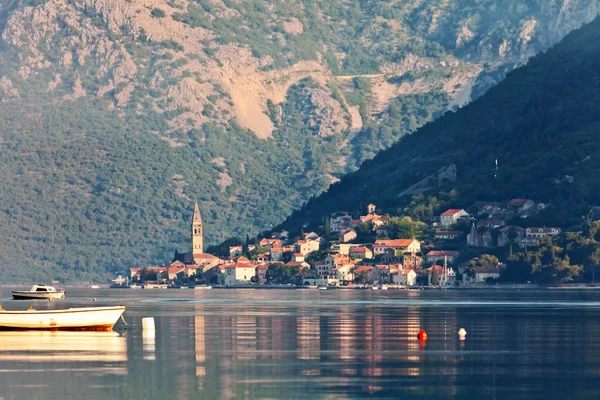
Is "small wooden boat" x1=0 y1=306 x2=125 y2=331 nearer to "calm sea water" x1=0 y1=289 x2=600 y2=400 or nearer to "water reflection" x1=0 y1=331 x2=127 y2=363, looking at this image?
"water reflection" x1=0 y1=331 x2=127 y2=363

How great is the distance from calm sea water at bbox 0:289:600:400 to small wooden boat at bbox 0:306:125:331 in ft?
5.05

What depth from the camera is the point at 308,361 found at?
76.4 metres

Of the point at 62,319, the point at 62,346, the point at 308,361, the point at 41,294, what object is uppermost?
the point at 41,294

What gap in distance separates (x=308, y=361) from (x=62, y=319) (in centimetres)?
2543

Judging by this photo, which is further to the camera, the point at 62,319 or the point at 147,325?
the point at 147,325

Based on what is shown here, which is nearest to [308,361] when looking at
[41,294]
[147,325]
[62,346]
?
[62,346]

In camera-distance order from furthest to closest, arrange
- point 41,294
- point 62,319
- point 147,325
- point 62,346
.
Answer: point 41,294, point 147,325, point 62,319, point 62,346

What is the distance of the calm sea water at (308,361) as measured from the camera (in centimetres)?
6469

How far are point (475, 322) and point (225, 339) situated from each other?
2594 centimetres

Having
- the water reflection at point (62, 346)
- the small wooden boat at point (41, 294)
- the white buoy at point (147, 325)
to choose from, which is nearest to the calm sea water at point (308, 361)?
the water reflection at point (62, 346)

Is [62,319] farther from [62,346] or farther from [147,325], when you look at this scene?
[62,346]

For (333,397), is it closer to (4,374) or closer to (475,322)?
(4,374)

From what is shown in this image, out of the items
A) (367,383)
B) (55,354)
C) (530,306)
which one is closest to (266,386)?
→ (367,383)

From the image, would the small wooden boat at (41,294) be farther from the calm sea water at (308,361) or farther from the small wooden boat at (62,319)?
the small wooden boat at (62,319)
